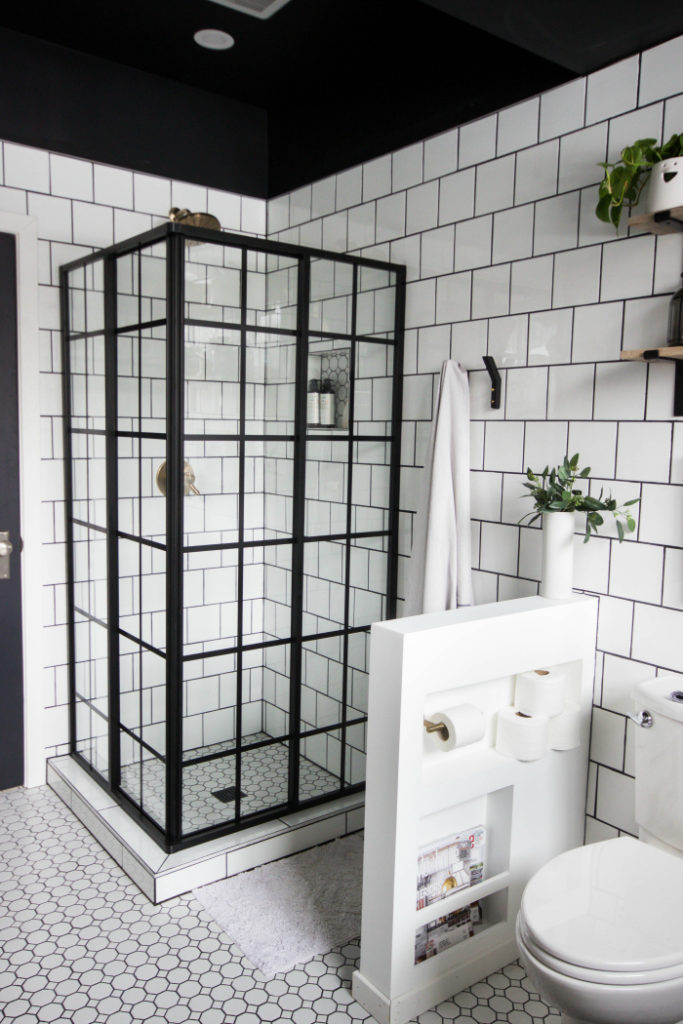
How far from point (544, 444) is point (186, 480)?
0.99m

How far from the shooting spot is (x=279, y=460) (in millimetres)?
2371

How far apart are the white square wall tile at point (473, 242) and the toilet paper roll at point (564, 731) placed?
1.29 meters

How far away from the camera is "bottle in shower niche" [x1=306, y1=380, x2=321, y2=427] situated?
7.93 feet

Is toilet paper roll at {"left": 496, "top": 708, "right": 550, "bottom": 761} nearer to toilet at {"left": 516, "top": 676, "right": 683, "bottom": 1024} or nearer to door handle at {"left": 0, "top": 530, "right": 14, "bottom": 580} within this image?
toilet at {"left": 516, "top": 676, "right": 683, "bottom": 1024}

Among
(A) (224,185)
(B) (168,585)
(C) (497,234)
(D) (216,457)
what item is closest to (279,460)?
(D) (216,457)

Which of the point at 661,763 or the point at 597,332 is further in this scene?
the point at 597,332

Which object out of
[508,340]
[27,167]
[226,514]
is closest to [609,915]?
[226,514]

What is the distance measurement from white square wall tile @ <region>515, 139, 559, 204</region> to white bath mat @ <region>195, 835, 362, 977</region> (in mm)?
2016

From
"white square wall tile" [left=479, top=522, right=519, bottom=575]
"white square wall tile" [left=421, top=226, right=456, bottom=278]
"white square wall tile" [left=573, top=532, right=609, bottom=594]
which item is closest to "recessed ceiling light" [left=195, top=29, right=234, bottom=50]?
"white square wall tile" [left=421, top=226, right=456, bottom=278]

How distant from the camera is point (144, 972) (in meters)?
1.92

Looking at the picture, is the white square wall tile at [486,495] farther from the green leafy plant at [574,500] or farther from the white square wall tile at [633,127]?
the white square wall tile at [633,127]

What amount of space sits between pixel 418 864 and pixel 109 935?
85cm

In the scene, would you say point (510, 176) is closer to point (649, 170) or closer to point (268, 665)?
point (649, 170)

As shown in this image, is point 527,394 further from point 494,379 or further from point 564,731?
point 564,731
